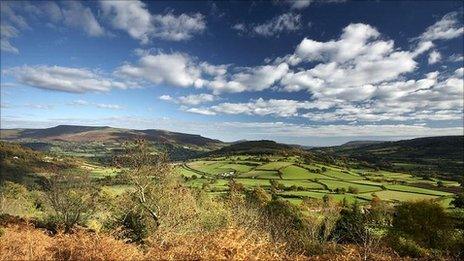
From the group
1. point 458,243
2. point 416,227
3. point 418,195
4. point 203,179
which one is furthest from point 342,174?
point 458,243

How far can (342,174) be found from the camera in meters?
133

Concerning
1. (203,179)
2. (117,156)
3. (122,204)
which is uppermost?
(117,156)

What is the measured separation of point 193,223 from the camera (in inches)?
1439

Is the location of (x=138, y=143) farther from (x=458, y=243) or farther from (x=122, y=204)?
(x=458, y=243)

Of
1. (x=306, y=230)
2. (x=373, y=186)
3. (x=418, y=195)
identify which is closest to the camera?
(x=306, y=230)

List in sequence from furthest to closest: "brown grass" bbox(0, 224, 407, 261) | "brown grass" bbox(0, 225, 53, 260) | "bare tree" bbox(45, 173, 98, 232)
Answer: "bare tree" bbox(45, 173, 98, 232) → "brown grass" bbox(0, 225, 53, 260) → "brown grass" bbox(0, 224, 407, 261)

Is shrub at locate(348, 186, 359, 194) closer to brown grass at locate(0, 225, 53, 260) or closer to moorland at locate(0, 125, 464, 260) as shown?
moorland at locate(0, 125, 464, 260)

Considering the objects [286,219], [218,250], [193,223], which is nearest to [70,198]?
[193,223]

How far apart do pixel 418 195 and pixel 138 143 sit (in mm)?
86763

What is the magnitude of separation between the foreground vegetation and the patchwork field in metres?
0.94

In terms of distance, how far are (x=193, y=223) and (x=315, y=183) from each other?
8304 centimetres

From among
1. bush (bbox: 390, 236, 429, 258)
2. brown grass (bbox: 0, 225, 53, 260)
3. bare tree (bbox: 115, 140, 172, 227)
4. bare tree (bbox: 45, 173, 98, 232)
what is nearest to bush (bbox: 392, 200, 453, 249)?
bush (bbox: 390, 236, 429, 258)

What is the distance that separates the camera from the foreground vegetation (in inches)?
441

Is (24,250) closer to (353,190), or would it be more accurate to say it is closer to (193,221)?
(193,221)
